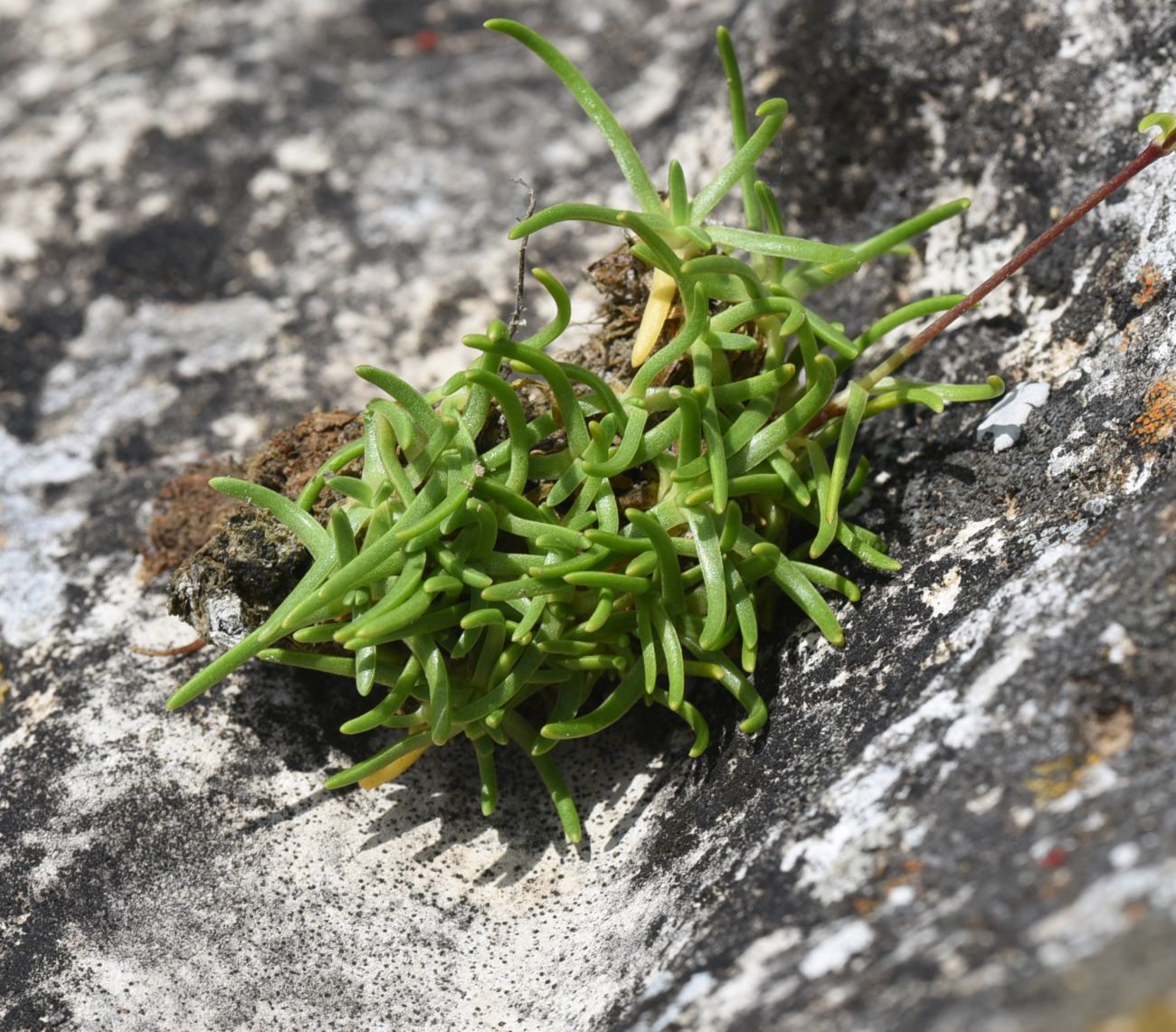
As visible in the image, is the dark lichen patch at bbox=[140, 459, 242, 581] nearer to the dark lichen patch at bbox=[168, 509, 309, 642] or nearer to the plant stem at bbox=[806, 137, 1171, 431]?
the dark lichen patch at bbox=[168, 509, 309, 642]

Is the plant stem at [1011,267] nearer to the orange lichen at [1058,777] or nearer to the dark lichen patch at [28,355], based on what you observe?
the orange lichen at [1058,777]

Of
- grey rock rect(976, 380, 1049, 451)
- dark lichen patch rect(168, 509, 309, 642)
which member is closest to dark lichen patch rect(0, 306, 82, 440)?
dark lichen patch rect(168, 509, 309, 642)

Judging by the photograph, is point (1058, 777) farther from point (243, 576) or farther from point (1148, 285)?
point (243, 576)

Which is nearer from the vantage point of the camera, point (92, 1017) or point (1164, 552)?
point (1164, 552)

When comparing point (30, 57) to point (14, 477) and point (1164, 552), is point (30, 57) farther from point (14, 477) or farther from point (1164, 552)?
point (1164, 552)

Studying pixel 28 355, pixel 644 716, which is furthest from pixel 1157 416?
pixel 28 355

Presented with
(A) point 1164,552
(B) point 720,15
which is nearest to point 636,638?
(A) point 1164,552
